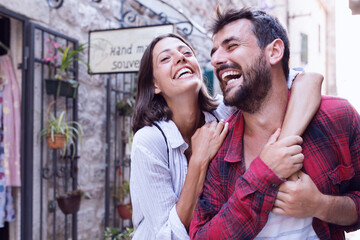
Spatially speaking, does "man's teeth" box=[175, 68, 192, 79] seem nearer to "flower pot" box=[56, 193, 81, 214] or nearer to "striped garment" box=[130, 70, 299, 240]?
"striped garment" box=[130, 70, 299, 240]

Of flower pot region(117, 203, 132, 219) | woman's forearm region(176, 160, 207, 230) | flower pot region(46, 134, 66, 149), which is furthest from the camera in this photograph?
flower pot region(117, 203, 132, 219)

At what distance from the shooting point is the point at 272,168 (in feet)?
4.64

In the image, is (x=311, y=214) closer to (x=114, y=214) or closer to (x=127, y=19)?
(x=114, y=214)

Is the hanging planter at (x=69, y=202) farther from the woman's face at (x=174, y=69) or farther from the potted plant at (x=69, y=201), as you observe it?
the woman's face at (x=174, y=69)

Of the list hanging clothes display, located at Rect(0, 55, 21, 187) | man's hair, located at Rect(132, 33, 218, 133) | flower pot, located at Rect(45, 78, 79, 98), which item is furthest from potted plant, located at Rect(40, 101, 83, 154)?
man's hair, located at Rect(132, 33, 218, 133)

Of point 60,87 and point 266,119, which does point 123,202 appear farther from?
Result: point 266,119

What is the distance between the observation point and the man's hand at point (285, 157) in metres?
1.41

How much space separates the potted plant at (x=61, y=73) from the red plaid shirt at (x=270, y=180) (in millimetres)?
2396

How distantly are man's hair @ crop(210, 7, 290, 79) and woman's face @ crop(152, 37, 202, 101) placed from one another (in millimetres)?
441

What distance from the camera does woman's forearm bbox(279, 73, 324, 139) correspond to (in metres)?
1.50

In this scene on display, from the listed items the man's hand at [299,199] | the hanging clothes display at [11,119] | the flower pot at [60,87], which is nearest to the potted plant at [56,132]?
the flower pot at [60,87]

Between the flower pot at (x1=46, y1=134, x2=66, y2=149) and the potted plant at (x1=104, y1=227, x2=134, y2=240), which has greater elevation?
the flower pot at (x1=46, y1=134, x2=66, y2=149)

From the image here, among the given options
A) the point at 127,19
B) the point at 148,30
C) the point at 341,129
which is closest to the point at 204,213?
the point at 341,129

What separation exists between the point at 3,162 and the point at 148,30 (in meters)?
1.73
